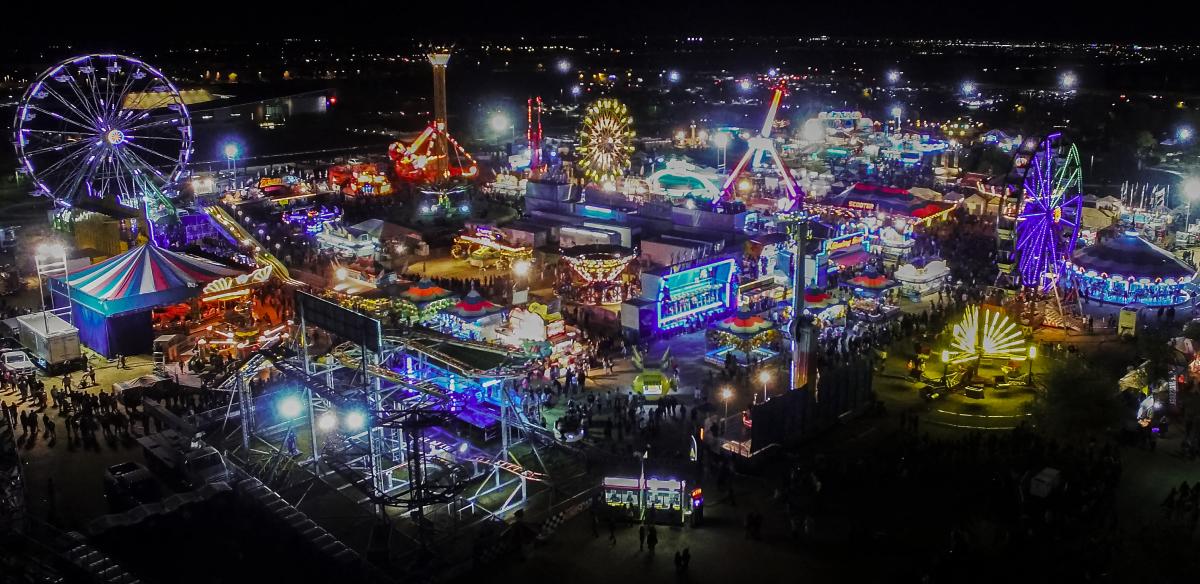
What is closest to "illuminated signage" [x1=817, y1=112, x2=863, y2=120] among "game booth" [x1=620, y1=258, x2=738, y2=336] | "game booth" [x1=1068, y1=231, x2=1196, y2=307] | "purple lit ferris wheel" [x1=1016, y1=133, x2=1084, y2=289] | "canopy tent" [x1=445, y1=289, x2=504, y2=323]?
"game booth" [x1=1068, y1=231, x2=1196, y2=307]

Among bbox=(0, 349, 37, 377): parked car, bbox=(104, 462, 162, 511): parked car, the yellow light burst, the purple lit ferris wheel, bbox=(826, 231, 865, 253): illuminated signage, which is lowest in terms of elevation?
bbox=(104, 462, 162, 511): parked car

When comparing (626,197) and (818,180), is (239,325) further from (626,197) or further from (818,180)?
(818,180)

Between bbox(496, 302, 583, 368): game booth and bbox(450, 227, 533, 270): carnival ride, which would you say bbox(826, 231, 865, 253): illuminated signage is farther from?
bbox(496, 302, 583, 368): game booth

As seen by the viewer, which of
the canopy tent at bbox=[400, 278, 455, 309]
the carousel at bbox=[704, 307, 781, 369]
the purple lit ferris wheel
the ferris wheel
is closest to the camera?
the carousel at bbox=[704, 307, 781, 369]

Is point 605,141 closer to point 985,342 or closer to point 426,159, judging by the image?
point 426,159

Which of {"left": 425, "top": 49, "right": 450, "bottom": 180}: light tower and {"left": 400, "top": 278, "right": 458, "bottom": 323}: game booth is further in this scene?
{"left": 425, "top": 49, "right": 450, "bottom": 180}: light tower

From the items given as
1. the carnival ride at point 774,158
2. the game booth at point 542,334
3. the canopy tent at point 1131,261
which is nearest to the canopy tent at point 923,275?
the canopy tent at point 1131,261

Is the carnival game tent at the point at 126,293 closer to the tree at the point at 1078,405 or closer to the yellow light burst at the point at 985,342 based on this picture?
the yellow light burst at the point at 985,342
